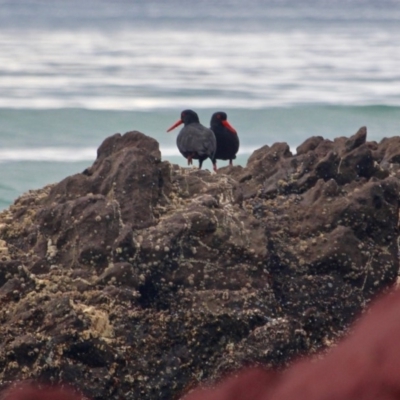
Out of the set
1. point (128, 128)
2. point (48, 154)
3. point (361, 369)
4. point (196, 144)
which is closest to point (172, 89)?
point (128, 128)

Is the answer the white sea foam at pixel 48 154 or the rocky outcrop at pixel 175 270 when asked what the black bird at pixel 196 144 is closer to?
the rocky outcrop at pixel 175 270

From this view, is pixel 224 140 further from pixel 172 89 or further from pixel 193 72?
pixel 193 72

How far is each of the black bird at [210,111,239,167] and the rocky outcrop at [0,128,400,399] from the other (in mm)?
4628

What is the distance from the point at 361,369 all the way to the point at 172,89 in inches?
878

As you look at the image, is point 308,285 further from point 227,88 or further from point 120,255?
point 227,88

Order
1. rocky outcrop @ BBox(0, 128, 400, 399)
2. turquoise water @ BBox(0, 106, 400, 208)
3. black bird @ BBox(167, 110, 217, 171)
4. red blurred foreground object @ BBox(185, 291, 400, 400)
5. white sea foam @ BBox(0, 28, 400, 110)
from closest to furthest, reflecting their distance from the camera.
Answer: red blurred foreground object @ BBox(185, 291, 400, 400)
rocky outcrop @ BBox(0, 128, 400, 399)
black bird @ BBox(167, 110, 217, 171)
turquoise water @ BBox(0, 106, 400, 208)
white sea foam @ BBox(0, 28, 400, 110)

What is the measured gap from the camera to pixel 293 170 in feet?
16.4

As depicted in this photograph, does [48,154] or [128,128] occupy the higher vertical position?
[128,128]

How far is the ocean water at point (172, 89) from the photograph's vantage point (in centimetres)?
1677

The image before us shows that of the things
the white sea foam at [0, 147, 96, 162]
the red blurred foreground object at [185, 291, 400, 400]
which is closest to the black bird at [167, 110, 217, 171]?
the red blurred foreground object at [185, 291, 400, 400]

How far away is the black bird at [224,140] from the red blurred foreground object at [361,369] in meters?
7.78

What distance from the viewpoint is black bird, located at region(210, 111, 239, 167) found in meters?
9.49

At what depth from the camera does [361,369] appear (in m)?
1.58

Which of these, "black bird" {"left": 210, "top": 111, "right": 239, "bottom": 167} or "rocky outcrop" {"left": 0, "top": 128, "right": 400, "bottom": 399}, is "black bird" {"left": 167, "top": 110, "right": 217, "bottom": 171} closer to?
"black bird" {"left": 210, "top": 111, "right": 239, "bottom": 167}
